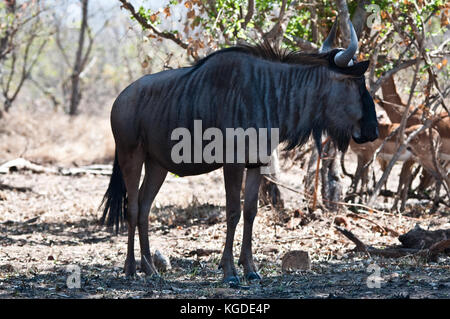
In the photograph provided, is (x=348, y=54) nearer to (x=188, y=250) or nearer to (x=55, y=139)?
(x=188, y=250)

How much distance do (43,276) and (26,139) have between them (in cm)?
1276

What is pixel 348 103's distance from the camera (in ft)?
19.5

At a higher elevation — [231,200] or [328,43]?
[328,43]

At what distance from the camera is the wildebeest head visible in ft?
19.3

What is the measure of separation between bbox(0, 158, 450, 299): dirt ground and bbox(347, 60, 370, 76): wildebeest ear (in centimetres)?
165

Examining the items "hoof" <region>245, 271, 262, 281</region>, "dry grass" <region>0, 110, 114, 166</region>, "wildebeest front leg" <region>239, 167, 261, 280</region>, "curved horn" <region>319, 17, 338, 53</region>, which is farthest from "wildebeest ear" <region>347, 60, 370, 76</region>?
"dry grass" <region>0, 110, 114, 166</region>

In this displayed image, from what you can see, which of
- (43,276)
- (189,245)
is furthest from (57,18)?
(43,276)

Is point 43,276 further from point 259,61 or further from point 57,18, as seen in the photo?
point 57,18

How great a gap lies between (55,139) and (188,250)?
12526 millimetres

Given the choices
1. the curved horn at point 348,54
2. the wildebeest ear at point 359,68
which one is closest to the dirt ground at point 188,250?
the wildebeest ear at point 359,68

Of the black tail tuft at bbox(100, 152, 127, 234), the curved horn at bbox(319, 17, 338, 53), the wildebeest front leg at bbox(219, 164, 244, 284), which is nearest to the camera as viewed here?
the wildebeest front leg at bbox(219, 164, 244, 284)

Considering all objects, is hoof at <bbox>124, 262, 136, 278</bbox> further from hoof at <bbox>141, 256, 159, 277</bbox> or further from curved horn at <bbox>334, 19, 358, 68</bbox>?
curved horn at <bbox>334, 19, 358, 68</bbox>

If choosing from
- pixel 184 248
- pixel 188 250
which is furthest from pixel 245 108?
pixel 184 248

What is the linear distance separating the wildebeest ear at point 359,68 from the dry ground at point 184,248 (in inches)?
65.3
